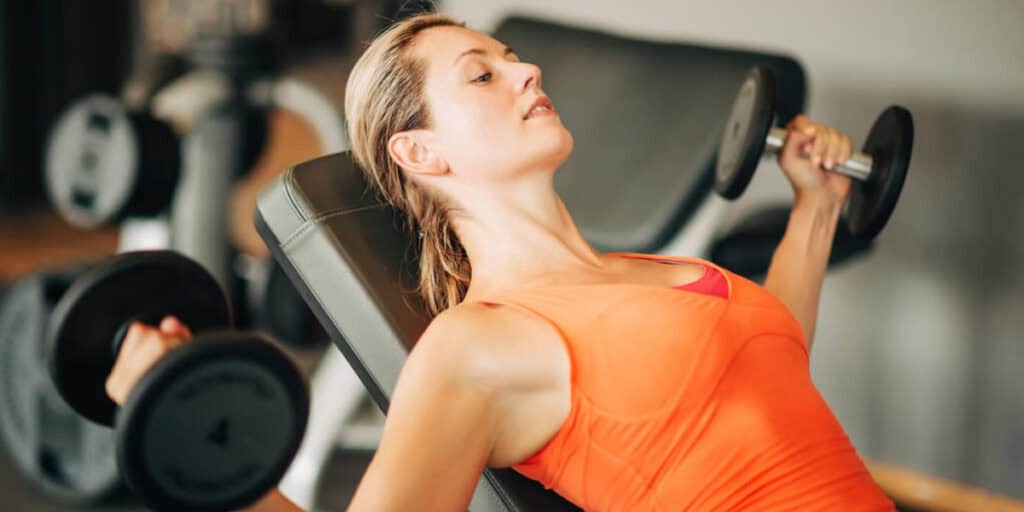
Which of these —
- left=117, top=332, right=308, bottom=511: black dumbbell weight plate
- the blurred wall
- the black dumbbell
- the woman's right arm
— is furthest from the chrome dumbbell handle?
the black dumbbell

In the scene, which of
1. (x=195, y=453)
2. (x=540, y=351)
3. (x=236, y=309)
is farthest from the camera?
(x=236, y=309)

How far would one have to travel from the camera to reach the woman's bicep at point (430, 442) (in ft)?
3.02

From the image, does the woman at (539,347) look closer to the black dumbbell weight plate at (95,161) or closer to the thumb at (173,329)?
the thumb at (173,329)

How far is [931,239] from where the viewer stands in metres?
2.11

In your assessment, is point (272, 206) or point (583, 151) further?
point (583, 151)

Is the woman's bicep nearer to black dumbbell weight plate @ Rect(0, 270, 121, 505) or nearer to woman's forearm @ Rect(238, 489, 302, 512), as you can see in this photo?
woman's forearm @ Rect(238, 489, 302, 512)

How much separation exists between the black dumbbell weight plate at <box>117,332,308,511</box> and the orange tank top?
0.27m

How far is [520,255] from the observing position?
117 cm

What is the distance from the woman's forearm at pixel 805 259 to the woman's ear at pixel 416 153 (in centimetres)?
48

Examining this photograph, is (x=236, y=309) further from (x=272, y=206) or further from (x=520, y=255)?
(x=520, y=255)

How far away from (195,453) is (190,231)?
1478 mm

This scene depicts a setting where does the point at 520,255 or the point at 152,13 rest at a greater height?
the point at 520,255

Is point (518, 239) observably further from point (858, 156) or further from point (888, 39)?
point (888, 39)

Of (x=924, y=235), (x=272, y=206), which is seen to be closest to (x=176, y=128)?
(x=272, y=206)
